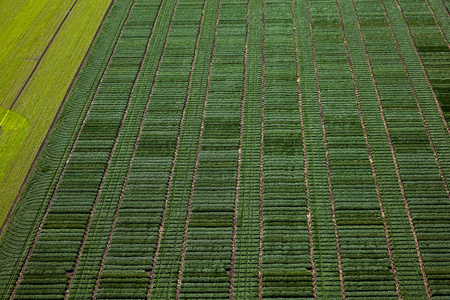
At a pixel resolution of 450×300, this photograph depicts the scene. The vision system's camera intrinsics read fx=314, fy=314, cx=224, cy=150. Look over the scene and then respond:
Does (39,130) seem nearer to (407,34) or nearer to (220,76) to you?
(220,76)

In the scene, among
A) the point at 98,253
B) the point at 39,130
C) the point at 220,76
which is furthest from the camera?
the point at 220,76

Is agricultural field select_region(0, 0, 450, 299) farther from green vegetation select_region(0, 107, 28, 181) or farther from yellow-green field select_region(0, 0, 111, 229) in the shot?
yellow-green field select_region(0, 0, 111, 229)

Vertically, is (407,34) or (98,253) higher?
(407,34)

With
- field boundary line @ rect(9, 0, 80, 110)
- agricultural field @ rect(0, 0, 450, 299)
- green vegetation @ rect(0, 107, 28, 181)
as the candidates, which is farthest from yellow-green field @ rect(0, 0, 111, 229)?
agricultural field @ rect(0, 0, 450, 299)

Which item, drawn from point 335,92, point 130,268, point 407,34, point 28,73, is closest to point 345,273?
point 130,268

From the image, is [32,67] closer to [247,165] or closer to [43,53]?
[43,53]
